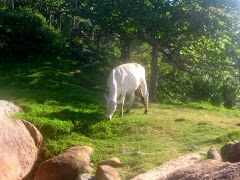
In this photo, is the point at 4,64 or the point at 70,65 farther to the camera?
the point at 70,65

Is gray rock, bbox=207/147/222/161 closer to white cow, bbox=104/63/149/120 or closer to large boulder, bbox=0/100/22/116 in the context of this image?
white cow, bbox=104/63/149/120

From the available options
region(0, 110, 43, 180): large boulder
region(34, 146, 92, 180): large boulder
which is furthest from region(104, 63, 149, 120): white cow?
region(34, 146, 92, 180): large boulder

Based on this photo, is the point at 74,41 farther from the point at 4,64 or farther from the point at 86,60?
the point at 4,64

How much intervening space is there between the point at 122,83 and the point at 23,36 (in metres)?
9.71

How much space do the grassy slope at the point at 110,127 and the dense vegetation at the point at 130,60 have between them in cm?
3

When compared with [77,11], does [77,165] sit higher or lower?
lower

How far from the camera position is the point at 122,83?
1202 cm

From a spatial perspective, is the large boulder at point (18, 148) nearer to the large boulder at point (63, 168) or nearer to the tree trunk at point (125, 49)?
the large boulder at point (63, 168)

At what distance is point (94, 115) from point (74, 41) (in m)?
14.2

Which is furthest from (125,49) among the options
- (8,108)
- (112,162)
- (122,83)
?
(112,162)

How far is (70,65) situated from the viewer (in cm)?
2008

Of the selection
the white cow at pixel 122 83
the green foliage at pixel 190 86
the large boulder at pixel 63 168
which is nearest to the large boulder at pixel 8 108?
the large boulder at pixel 63 168

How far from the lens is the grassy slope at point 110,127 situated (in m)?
8.73

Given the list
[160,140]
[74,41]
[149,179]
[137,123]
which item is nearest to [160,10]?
[137,123]
